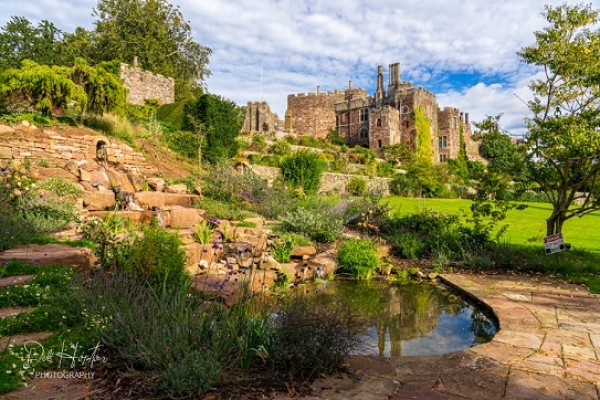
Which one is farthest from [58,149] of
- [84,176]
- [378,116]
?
[378,116]

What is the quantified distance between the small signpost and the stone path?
1.72 m

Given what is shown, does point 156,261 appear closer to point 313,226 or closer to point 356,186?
point 313,226

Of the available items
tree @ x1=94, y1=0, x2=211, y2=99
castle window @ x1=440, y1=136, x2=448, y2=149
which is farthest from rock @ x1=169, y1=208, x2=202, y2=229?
castle window @ x1=440, y1=136, x2=448, y2=149

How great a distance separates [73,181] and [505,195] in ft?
29.2

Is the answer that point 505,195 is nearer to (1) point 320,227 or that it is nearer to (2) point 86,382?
(1) point 320,227

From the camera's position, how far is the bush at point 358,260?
21.6ft

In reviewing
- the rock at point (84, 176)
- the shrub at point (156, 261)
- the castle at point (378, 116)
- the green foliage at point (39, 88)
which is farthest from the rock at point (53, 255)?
the castle at point (378, 116)

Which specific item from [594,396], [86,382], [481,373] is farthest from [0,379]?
[594,396]

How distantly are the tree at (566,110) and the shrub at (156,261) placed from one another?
5.44 metres

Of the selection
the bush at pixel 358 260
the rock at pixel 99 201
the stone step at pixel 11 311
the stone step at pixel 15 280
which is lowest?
the bush at pixel 358 260

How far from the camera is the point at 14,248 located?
475 centimetres

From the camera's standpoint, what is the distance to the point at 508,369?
2842mm

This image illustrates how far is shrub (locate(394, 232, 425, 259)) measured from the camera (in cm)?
744

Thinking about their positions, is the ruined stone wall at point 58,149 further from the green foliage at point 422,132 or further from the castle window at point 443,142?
the castle window at point 443,142
